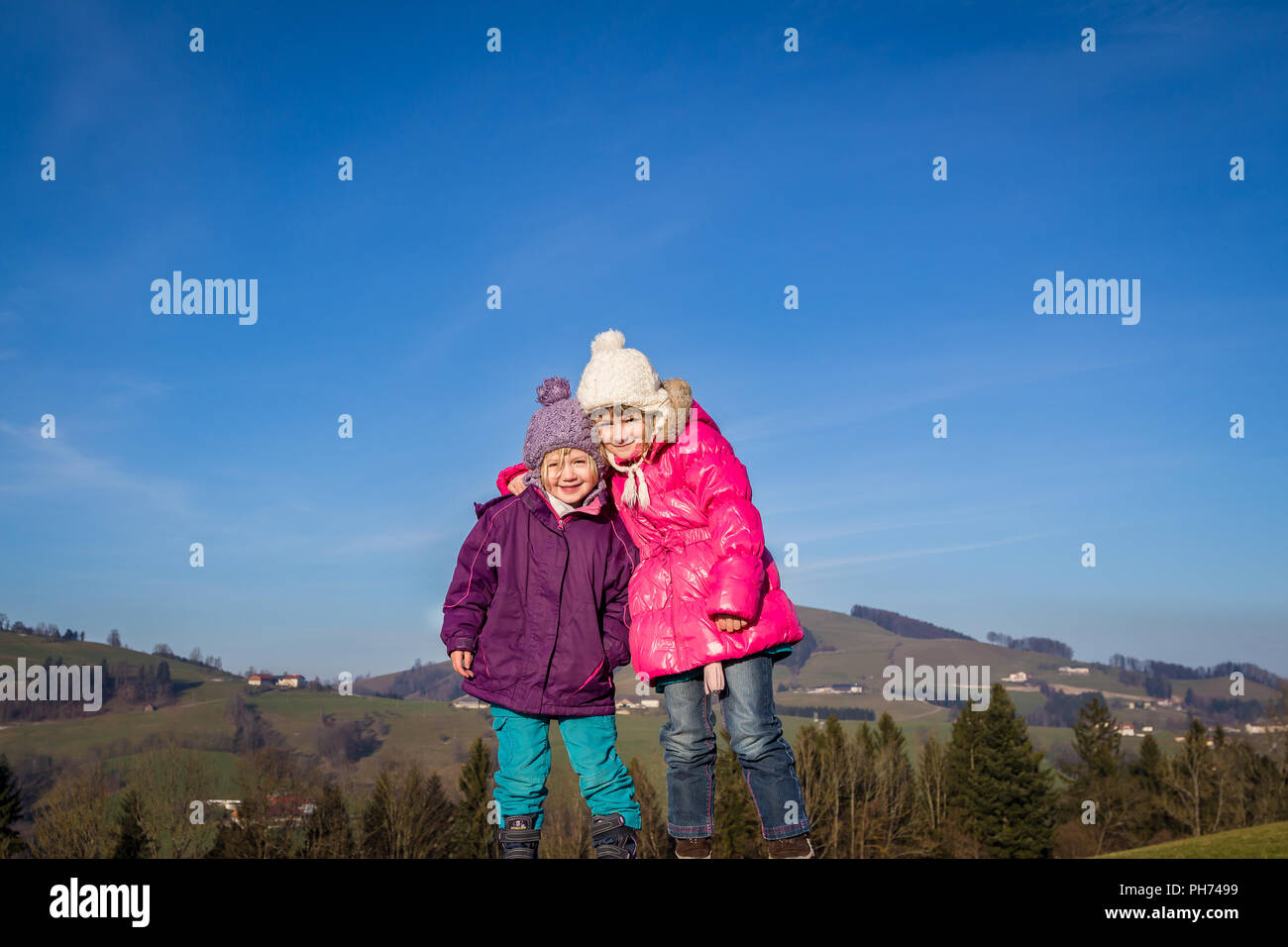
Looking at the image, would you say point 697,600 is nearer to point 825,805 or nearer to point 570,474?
point 570,474

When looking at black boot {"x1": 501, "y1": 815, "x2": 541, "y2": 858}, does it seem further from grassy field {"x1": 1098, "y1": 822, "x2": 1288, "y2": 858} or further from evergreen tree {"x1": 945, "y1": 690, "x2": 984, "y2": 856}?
evergreen tree {"x1": 945, "y1": 690, "x2": 984, "y2": 856}

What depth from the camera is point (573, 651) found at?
481cm

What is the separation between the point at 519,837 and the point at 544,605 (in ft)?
3.95

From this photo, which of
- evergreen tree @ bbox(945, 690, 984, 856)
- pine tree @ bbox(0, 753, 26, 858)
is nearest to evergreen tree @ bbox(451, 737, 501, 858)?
pine tree @ bbox(0, 753, 26, 858)

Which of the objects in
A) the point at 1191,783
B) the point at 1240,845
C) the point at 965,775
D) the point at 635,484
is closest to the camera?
the point at 635,484

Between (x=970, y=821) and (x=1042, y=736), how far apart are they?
4171 cm

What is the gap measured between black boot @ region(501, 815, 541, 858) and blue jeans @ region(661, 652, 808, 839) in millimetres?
748

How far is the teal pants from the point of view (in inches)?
185

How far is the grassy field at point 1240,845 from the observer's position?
36.2 ft

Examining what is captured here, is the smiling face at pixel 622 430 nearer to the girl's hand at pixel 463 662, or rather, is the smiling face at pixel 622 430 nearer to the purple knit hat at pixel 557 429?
the purple knit hat at pixel 557 429

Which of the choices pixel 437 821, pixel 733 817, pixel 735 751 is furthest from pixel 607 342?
pixel 437 821

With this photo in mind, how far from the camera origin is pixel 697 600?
4480 mm
